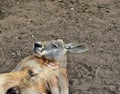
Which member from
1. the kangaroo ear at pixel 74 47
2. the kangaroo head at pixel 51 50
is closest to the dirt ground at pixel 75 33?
the kangaroo ear at pixel 74 47

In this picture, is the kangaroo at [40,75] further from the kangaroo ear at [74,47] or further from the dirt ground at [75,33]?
the dirt ground at [75,33]

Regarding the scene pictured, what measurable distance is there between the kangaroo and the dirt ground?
1.06 meters

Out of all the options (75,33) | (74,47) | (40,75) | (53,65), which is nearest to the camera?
(40,75)

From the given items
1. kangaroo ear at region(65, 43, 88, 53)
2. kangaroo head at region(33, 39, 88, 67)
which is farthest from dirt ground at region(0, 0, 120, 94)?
kangaroo head at region(33, 39, 88, 67)

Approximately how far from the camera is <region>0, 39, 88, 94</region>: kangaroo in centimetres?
354

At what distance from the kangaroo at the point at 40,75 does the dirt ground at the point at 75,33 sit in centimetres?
106

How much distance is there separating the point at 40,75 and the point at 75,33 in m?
2.36

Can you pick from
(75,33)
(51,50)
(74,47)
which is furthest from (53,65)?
(75,33)

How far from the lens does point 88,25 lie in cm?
616

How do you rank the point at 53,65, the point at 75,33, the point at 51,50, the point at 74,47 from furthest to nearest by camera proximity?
the point at 75,33
the point at 74,47
the point at 51,50
the point at 53,65

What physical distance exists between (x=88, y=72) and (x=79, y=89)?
337 millimetres

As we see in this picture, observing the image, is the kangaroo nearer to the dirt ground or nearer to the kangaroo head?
the kangaroo head

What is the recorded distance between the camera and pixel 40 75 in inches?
145

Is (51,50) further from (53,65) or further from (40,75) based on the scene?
(40,75)
